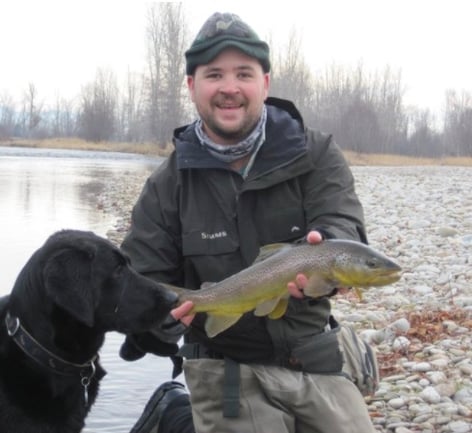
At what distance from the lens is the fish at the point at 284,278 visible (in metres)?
3.23

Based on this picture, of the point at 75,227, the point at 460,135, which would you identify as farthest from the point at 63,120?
the point at 75,227

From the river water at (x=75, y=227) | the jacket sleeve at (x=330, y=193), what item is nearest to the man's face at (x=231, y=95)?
the jacket sleeve at (x=330, y=193)

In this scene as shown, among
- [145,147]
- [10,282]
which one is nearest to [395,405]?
[10,282]

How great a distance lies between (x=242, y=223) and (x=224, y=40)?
37.9 inches

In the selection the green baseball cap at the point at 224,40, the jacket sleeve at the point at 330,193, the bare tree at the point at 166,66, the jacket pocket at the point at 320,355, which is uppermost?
the bare tree at the point at 166,66

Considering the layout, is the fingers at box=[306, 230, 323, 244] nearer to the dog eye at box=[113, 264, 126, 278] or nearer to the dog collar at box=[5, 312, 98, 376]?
the dog eye at box=[113, 264, 126, 278]

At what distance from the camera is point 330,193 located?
12.8ft

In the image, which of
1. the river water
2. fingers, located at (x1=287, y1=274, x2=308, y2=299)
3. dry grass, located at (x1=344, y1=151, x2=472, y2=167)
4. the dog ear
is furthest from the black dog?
dry grass, located at (x1=344, y1=151, x2=472, y2=167)

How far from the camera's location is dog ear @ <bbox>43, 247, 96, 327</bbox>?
11.4ft

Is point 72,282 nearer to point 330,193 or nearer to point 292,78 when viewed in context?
point 330,193

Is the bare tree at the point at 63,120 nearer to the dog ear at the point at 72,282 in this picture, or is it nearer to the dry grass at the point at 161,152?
the dry grass at the point at 161,152

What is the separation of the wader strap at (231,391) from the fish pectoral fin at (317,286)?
31.0 inches

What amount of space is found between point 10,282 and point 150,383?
3.63 m

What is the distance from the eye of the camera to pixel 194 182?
4055 mm
